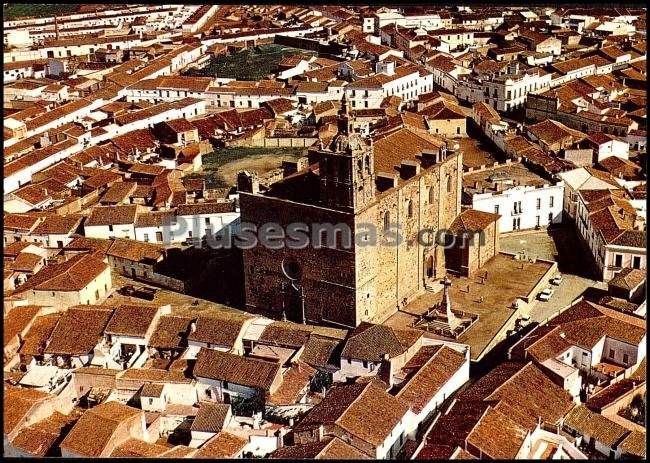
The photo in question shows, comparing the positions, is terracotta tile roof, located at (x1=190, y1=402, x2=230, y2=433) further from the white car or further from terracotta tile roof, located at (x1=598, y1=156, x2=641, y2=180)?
terracotta tile roof, located at (x1=598, y1=156, x2=641, y2=180)

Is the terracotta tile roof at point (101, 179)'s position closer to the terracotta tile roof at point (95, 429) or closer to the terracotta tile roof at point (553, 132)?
the terracotta tile roof at point (95, 429)

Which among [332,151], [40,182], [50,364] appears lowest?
[50,364]

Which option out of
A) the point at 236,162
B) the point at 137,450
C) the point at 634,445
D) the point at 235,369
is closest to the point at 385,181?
the point at 235,369

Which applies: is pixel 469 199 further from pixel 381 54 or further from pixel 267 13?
pixel 267 13

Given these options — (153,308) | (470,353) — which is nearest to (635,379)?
(470,353)

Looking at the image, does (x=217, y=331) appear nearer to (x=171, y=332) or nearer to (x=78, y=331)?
(x=171, y=332)

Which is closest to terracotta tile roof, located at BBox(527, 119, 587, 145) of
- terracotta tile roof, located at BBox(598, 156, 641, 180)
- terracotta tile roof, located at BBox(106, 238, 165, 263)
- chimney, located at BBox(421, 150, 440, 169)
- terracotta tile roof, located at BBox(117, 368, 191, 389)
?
terracotta tile roof, located at BBox(598, 156, 641, 180)
